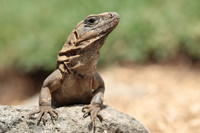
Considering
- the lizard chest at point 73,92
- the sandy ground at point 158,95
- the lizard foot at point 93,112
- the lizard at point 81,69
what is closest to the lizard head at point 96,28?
the lizard at point 81,69

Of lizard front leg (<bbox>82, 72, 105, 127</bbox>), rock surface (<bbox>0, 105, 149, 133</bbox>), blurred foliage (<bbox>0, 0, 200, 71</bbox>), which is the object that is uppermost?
blurred foliage (<bbox>0, 0, 200, 71</bbox>)

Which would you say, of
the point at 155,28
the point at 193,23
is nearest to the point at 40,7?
the point at 155,28

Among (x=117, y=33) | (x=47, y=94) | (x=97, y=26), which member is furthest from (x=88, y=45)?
(x=117, y=33)

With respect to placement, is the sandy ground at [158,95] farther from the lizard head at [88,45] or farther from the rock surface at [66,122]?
the lizard head at [88,45]

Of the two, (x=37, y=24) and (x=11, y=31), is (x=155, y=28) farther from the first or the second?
(x=11, y=31)

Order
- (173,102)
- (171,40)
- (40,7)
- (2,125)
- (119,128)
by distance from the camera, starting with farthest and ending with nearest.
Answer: (40,7)
(171,40)
(173,102)
(119,128)
(2,125)

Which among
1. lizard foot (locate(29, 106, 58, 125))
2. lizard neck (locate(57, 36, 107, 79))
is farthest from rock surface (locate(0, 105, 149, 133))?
lizard neck (locate(57, 36, 107, 79))

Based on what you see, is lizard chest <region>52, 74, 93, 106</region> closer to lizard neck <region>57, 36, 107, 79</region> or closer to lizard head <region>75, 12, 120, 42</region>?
lizard neck <region>57, 36, 107, 79</region>
